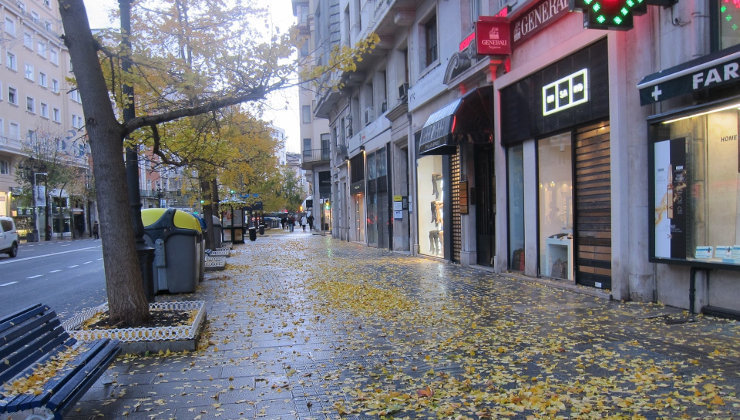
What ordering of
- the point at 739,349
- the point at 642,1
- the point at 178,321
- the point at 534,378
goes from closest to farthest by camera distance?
the point at 534,378
the point at 739,349
the point at 178,321
the point at 642,1

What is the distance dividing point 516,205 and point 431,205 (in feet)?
18.2

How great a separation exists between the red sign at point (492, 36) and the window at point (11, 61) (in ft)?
151

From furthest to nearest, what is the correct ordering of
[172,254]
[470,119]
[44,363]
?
[470,119], [172,254], [44,363]

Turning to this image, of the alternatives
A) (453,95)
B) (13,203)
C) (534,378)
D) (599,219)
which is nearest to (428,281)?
(599,219)

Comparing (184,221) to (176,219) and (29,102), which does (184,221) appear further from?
(29,102)

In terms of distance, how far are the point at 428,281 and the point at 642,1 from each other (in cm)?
656

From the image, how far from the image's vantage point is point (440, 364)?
501cm

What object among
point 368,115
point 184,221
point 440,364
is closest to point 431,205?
point 184,221

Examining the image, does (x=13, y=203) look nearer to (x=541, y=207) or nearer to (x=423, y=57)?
(x=423, y=57)

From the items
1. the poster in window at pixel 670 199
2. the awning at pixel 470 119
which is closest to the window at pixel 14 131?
the awning at pixel 470 119

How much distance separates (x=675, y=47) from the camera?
6879 millimetres

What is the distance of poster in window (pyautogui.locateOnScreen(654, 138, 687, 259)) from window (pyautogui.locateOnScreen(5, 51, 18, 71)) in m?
50.4

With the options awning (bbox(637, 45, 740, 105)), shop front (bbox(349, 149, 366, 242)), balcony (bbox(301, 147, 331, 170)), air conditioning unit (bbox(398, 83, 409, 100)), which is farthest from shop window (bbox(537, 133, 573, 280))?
balcony (bbox(301, 147, 331, 170))

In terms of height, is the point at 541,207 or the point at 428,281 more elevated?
the point at 541,207
